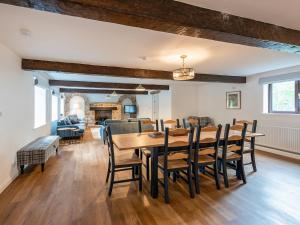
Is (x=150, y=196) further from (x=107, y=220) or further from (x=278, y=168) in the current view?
(x=278, y=168)

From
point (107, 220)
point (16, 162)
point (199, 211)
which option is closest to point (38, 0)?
point (107, 220)

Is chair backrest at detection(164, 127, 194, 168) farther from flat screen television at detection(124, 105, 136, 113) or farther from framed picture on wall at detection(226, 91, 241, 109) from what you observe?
flat screen television at detection(124, 105, 136, 113)

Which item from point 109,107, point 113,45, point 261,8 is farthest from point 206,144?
point 109,107

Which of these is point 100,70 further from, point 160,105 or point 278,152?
point 160,105

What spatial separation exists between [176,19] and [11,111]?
3.04 meters

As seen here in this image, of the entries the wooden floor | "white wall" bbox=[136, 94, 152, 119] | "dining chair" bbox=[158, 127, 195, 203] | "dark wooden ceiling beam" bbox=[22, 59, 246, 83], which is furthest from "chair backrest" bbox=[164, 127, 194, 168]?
"white wall" bbox=[136, 94, 152, 119]

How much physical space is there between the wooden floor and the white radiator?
1013mm

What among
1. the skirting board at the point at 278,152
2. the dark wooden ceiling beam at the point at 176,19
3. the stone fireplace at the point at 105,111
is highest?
the dark wooden ceiling beam at the point at 176,19

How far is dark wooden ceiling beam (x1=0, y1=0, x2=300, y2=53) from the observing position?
1356 millimetres

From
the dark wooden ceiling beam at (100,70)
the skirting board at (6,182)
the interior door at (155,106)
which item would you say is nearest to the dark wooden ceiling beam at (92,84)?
the interior door at (155,106)

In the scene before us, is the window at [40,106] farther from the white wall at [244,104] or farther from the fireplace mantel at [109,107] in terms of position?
the fireplace mantel at [109,107]

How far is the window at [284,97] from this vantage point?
435 cm

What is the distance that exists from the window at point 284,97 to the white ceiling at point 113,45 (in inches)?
28.3

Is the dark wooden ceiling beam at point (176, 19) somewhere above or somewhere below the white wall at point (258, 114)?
above
